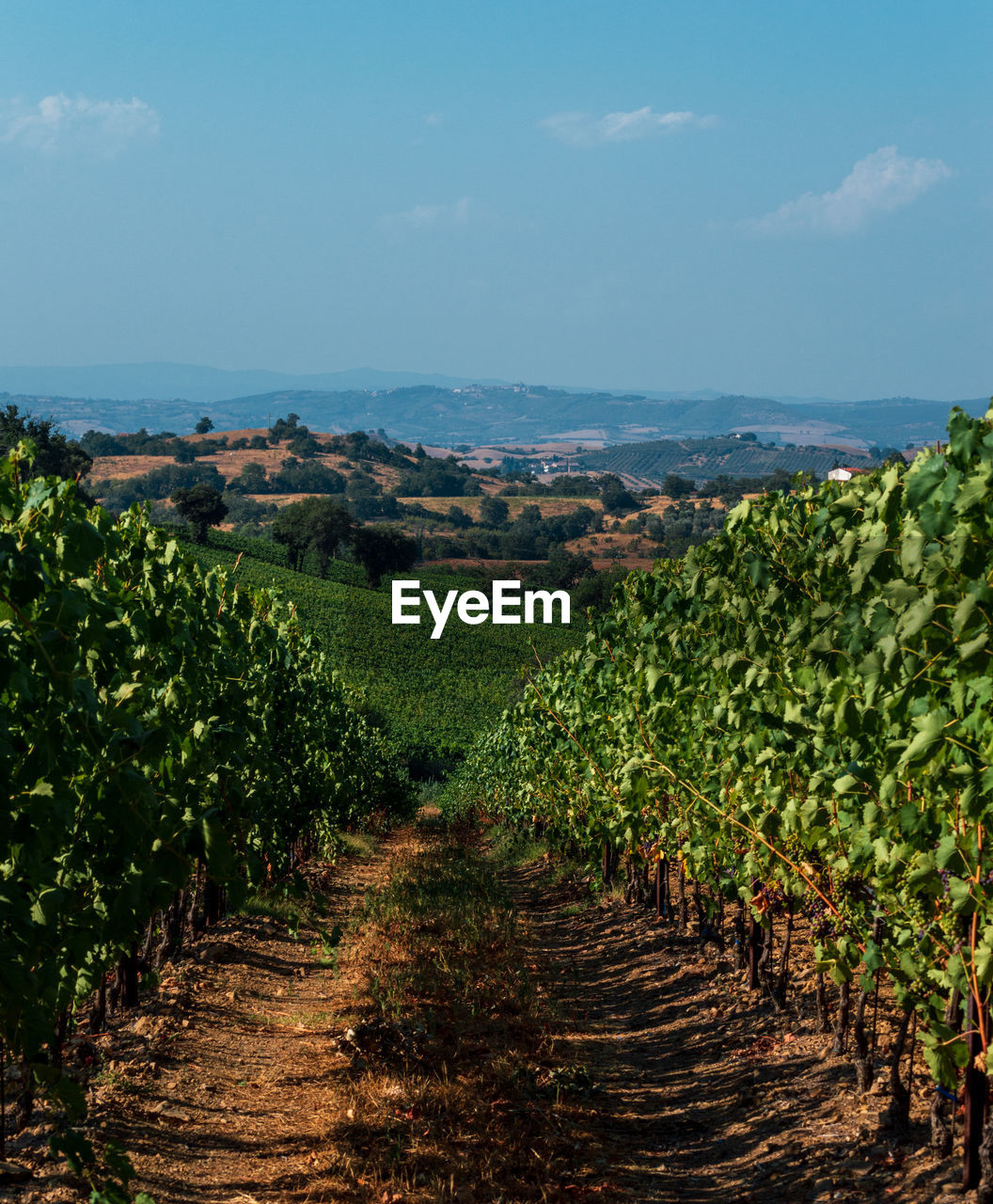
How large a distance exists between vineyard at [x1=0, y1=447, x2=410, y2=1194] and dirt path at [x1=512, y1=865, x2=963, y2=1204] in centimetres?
276

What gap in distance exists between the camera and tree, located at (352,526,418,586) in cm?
9125

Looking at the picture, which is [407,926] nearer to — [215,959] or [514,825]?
[215,959]

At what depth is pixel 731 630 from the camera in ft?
23.0

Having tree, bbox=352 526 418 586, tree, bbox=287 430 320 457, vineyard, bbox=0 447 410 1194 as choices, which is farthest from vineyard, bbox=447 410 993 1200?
tree, bbox=287 430 320 457

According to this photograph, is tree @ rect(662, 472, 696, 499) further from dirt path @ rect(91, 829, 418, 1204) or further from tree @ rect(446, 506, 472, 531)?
dirt path @ rect(91, 829, 418, 1204)

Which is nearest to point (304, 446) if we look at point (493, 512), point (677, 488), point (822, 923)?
point (493, 512)

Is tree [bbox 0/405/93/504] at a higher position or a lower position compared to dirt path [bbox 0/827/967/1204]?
higher

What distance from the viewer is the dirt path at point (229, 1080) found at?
5059 mm

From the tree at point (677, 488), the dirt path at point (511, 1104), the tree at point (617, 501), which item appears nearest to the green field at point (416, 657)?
the dirt path at point (511, 1104)

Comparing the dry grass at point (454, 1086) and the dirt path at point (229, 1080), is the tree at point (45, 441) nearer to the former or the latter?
the dirt path at point (229, 1080)

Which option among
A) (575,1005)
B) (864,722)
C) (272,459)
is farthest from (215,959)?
(272,459)

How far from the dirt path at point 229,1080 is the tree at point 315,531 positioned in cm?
8201

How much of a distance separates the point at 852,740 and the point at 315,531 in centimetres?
8787

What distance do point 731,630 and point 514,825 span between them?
2104 centimetres
